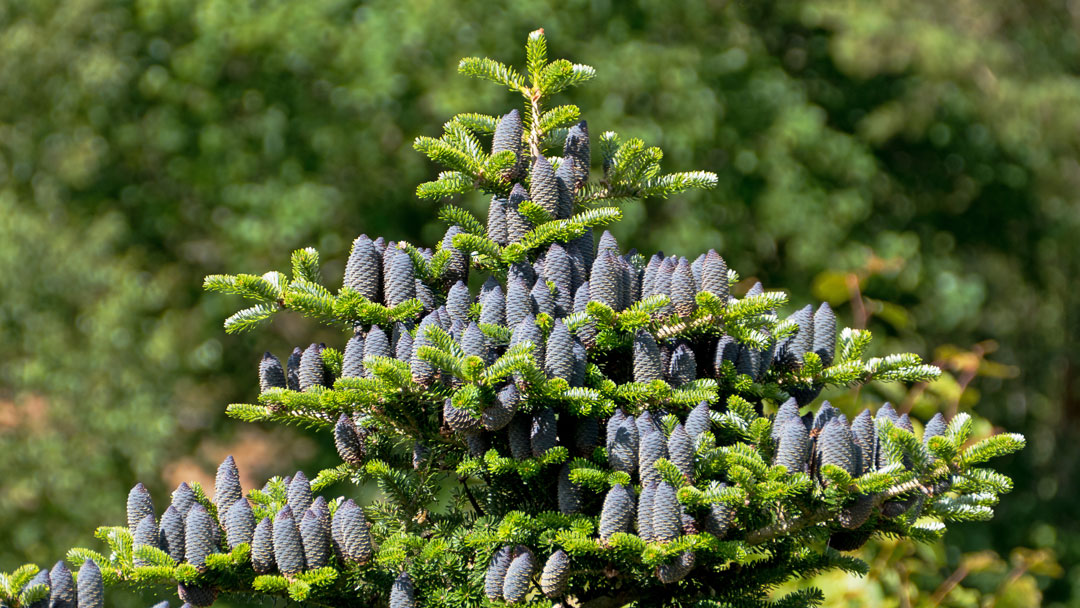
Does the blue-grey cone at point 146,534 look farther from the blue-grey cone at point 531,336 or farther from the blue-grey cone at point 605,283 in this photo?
the blue-grey cone at point 605,283

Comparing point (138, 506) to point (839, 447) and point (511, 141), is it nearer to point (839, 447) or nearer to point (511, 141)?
point (511, 141)

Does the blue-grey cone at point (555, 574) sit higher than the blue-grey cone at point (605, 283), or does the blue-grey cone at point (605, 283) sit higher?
the blue-grey cone at point (605, 283)

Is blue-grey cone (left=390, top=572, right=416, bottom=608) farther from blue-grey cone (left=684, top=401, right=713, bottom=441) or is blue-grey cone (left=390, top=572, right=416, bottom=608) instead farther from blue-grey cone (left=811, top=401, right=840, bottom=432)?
blue-grey cone (left=811, top=401, right=840, bottom=432)

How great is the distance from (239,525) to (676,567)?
0.81 metres

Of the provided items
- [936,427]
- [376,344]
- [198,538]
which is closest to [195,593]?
[198,538]

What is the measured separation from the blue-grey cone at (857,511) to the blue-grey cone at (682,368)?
15.1 inches

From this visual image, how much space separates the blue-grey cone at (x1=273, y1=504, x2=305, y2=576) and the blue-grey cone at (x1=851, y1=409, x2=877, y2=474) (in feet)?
3.30

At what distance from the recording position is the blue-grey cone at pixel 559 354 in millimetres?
1901

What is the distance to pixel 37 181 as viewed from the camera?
30.9ft

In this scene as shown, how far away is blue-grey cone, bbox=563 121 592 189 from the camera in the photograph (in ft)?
7.67

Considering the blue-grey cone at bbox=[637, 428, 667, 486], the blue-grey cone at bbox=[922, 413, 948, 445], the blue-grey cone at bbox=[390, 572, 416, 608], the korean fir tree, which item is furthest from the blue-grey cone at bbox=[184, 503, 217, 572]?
the blue-grey cone at bbox=[922, 413, 948, 445]

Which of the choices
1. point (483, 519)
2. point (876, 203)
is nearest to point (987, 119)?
point (876, 203)

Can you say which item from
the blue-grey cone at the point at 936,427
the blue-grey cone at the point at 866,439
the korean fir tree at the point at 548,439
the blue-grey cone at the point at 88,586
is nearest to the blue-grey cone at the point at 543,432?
the korean fir tree at the point at 548,439

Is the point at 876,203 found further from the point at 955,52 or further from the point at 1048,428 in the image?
the point at 1048,428
